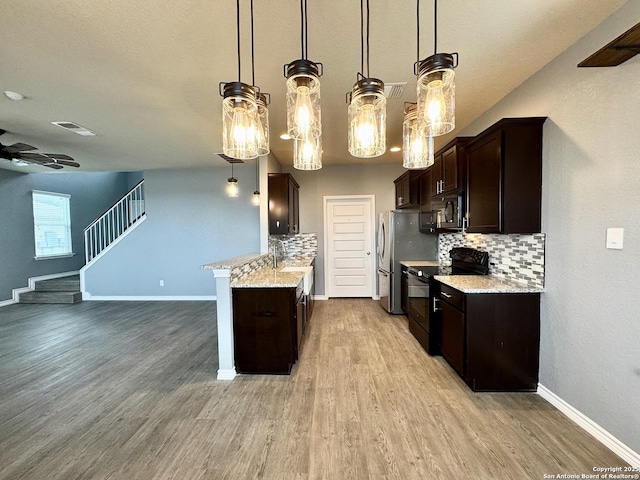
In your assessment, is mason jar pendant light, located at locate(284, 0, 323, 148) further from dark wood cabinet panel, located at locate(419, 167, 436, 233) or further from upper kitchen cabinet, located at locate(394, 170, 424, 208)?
upper kitchen cabinet, located at locate(394, 170, 424, 208)

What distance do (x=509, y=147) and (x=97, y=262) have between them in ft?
23.8

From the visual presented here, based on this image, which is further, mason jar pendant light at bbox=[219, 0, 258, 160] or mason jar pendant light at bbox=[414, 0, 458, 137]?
mason jar pendant light at bbox=[219, 0, 258, 160]

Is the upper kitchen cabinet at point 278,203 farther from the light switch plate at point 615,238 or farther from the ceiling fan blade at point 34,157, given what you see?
the light switch plate at point 615,238

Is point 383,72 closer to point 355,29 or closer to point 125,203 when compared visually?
point 355,29

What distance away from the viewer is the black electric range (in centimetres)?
293

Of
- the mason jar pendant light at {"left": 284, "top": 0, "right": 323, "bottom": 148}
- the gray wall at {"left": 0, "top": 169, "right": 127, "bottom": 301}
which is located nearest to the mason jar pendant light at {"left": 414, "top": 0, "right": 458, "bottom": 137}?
the mason jar pendant light at {"left": 284, "top": 0, "right": 323, "bottom": 148}

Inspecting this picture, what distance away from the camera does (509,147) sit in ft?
7.29

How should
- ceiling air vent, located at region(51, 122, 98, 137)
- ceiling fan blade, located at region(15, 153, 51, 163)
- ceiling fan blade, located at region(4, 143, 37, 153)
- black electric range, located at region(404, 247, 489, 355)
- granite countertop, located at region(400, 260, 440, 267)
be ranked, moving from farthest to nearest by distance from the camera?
granite countertop, located at region(400, 260, 440, 267)
ceiling fan blade, located at region(15, 153, 51, 163)
ceiling fan blade, located at region(4, 143, 37, 153)
ceiling air vent, located at region(51, 122, 98, 137)
black electric range, located at region(404, 247, 489, 355)

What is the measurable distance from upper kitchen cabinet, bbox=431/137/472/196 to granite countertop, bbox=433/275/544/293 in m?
0.96

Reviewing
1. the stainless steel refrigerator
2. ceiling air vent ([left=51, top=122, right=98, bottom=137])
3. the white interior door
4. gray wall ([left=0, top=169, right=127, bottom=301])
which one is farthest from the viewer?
the white interior door

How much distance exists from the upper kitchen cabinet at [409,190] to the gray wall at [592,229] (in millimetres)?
1795

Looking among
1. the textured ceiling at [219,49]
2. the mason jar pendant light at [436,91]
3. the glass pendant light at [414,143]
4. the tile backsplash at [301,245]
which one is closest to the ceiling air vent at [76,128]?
the textured ceiling at [219,49]

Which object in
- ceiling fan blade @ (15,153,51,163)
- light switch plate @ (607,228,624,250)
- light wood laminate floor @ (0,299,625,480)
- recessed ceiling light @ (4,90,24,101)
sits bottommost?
light wood laminate floor @ (0,299,625,480)

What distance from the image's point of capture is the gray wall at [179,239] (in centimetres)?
557
